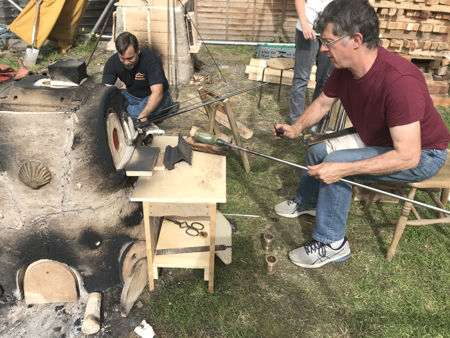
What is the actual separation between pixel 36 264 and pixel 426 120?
138 inches

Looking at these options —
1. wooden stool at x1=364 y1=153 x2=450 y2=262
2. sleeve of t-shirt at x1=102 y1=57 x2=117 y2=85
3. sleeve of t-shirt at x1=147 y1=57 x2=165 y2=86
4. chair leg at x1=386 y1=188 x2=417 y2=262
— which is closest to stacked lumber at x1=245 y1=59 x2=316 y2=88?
sleeve of t-shirt at x1=147 y1=57 x2=165 y2=86

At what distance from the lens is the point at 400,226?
364 centimetres

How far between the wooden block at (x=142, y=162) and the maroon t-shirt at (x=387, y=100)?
1.89 meters

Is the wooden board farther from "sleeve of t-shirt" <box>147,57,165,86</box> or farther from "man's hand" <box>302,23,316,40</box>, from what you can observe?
"man's hand" <box>302,23,316,40</box>

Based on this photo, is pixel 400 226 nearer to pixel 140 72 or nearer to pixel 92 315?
pixel 92 315

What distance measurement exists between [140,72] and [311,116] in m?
2.68

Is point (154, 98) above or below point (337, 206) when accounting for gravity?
above

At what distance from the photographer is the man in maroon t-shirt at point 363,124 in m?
2.82

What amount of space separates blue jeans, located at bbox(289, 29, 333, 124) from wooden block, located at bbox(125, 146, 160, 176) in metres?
3.31

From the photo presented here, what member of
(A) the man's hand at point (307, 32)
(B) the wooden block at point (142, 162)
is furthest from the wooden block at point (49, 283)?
(A) the man's hand at point (307, 32)

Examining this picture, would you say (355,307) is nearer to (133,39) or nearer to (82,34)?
(133,39)

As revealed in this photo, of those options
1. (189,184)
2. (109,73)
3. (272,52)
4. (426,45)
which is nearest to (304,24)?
(109,73)

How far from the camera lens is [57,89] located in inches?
106

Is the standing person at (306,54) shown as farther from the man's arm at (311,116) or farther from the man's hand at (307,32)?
the man's arm at (311,116)
